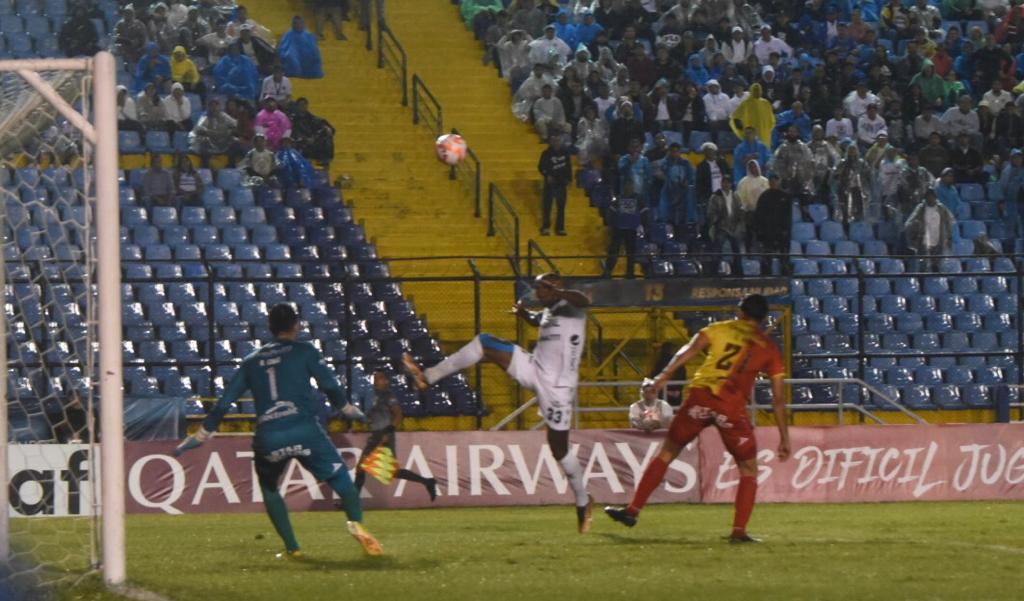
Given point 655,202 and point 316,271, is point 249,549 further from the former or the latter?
point 655,202

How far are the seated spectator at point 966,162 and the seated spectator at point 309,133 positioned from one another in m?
10.3

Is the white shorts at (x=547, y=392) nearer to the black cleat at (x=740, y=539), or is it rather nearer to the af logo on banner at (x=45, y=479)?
the black cleat at (x=740, y=539)

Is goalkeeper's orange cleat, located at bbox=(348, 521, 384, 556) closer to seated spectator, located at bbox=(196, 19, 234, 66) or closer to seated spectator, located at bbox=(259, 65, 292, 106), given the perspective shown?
seated spectator, located at bbox=(259, 65, 292, 106)

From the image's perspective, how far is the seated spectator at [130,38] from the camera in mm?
28203

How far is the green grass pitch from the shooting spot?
1095cm

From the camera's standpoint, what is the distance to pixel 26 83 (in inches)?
471

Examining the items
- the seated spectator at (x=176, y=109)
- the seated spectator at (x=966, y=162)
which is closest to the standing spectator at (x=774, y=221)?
the seated spectator at (x=966, y=162)

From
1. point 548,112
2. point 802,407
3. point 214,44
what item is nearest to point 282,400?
point 802,407

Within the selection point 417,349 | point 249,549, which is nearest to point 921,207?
point 417,349

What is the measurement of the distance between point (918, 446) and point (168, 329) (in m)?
9.48

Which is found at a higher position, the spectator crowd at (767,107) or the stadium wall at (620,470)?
the spectator crowd at (767,107)

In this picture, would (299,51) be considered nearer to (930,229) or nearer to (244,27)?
(244,27)

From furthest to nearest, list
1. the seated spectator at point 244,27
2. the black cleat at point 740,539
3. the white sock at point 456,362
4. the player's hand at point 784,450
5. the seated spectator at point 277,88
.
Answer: the seated spectator at point 244,27 < the seated spectator at point 277,88 < the white sock at point 456,362 < the black cleat at point 740,539 < the player's hand at point 784,450

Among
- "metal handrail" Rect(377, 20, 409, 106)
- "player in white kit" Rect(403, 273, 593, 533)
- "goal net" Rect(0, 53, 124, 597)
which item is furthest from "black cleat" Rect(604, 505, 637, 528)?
"metal handrail" Rect(377, 20, 409, 106)
